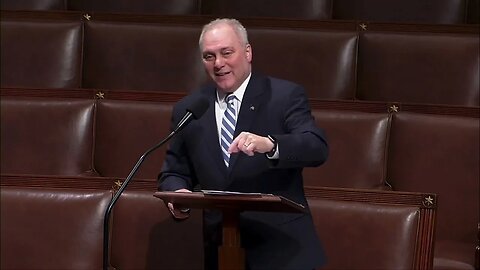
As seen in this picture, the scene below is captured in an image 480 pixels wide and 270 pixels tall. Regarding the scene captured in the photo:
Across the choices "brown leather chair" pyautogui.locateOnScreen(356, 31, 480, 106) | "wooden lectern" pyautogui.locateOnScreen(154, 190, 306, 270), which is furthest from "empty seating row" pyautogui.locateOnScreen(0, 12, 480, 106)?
"wooden lectern" pyautogui.locateOnScreen(154, 190, 306, 270)

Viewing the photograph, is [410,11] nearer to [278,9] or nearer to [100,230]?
[278,9]

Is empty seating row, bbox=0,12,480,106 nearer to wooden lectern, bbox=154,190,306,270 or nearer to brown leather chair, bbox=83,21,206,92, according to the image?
brown leather chair, bbox=83,21,206,92

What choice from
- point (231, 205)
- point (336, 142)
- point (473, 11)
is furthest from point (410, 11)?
point (231, 205)

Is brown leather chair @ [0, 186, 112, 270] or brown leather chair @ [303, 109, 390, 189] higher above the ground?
brown leather chair @ [303, 109, 390, 189]

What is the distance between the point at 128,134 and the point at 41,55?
127 mm

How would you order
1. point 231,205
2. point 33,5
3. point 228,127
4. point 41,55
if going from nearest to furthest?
point 231,205 → point 228,127 → point 41,55 → point 33,5

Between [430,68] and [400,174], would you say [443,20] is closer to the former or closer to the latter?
[430,68]

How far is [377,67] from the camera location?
0.78 metres

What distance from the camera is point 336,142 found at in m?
0.70

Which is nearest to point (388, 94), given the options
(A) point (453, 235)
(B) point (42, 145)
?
(A) point (453, 235)

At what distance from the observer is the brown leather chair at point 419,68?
2.50ft

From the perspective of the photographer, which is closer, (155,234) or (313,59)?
(155,234)

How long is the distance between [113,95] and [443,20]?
30cm

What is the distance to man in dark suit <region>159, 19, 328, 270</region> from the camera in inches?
21.2
